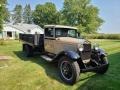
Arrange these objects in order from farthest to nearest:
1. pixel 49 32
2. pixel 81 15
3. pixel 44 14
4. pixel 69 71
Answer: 1. pixel 44 14
2. pixel 81 15
3. pixel 49 32
4. pixel 69 71

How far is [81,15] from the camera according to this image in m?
54.3

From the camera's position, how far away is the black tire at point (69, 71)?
782 centimetres

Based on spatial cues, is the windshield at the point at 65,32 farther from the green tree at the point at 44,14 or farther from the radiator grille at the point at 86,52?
the green tree at the point at 44,14

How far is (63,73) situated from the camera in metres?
8.55

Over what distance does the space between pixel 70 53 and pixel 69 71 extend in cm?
78

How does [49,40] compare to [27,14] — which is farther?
[27,14]

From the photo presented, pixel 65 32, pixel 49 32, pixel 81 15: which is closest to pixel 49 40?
pixel 49 32

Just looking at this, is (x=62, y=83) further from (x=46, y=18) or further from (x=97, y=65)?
(x=46, y=18)

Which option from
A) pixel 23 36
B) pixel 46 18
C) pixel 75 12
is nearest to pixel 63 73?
pixel 23 36

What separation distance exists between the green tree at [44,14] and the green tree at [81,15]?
76.1 ft

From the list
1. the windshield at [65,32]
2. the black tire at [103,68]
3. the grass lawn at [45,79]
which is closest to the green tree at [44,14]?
the windshield at [65,32]

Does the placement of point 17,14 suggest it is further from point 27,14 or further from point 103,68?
point 103,68

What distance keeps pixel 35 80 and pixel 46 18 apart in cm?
7506

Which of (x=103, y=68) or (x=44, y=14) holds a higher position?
(x=44, y=14)
